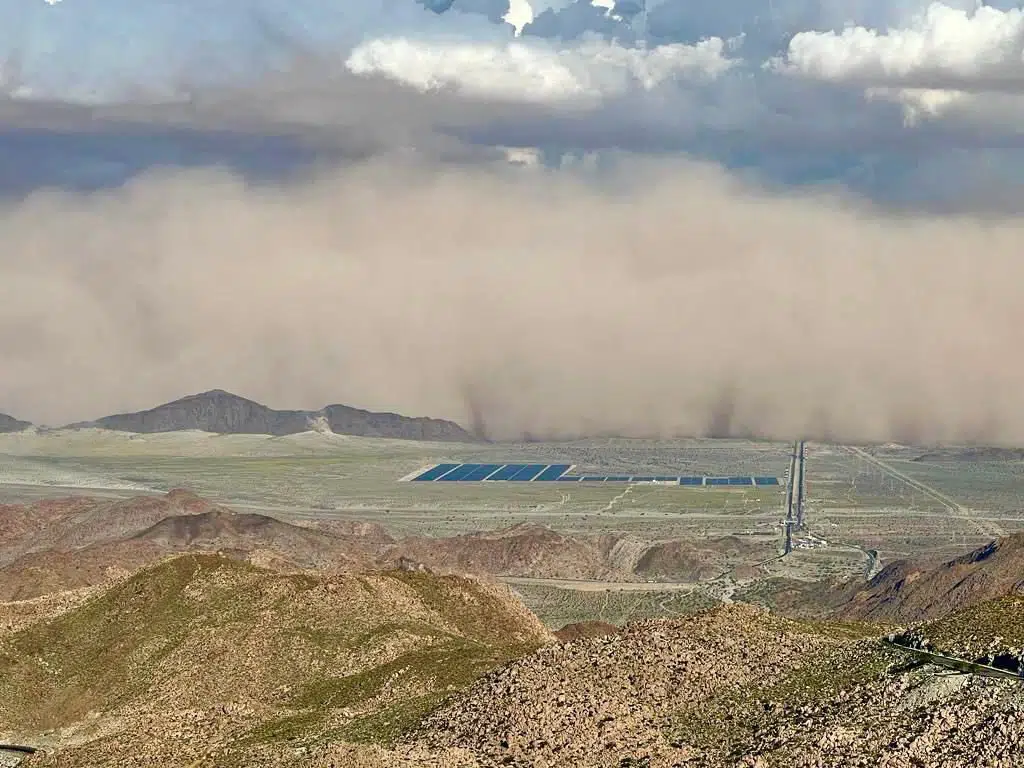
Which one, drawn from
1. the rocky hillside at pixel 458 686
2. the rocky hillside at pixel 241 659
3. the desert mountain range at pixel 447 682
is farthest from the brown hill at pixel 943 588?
the rocky hillside at pixel 458 686

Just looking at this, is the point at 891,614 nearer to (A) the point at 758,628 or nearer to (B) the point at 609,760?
(A) the point at 758,628

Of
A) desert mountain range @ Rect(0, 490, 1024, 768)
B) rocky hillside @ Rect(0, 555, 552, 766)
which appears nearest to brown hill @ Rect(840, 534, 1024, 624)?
desert mountain range @ Rect(0, 490, 1024, 768)

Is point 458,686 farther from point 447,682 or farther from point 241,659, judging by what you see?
point 241,659

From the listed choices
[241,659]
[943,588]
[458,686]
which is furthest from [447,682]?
[943,588]

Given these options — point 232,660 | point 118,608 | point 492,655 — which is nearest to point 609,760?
point 492,655

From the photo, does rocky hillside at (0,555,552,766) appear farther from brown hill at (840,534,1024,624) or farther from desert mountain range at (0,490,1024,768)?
brown hill at (840,534,1024,624)
